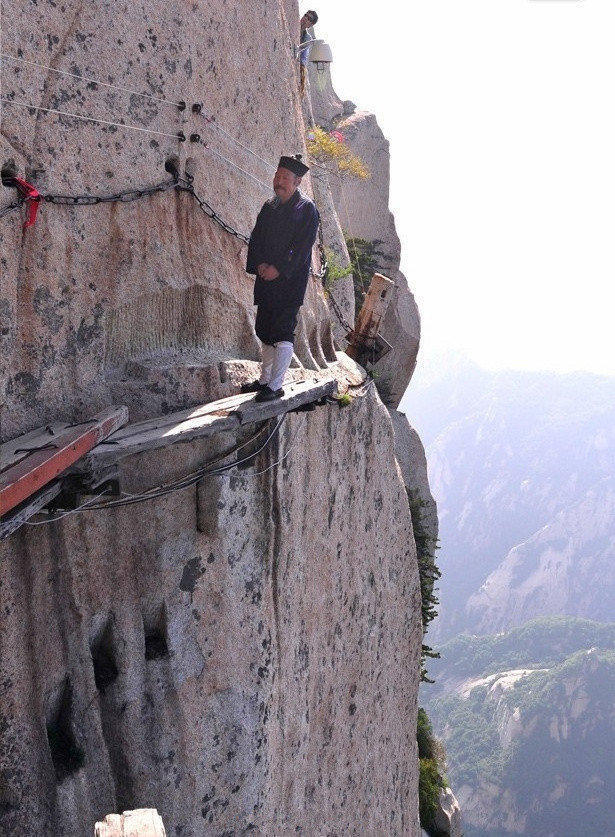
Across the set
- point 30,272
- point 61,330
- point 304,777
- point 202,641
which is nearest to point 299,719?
point 304,777

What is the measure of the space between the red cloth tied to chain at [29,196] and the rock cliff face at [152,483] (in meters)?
0.14

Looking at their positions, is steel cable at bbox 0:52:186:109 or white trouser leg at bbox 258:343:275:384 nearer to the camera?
steel cable at bbox 0:52:186:109

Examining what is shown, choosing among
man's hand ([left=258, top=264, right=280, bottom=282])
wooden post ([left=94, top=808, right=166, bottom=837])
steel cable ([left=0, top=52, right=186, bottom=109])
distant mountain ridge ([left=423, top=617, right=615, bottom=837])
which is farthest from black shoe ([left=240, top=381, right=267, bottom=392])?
distant mountain ridge ([left=423, top=617, right=615, bottom=837])

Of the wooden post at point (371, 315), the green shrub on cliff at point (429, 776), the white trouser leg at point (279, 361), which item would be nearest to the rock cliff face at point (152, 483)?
the white trouser leg at point (279, 361)

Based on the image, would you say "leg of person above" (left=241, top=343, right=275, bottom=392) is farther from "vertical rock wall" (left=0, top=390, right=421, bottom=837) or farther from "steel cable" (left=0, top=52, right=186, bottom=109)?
"steel cable" (left=0, top=52, right=186, bottom=109)

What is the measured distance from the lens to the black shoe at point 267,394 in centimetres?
735

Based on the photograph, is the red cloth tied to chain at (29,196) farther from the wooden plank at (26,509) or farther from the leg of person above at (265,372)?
the leg of person above at (265,372)

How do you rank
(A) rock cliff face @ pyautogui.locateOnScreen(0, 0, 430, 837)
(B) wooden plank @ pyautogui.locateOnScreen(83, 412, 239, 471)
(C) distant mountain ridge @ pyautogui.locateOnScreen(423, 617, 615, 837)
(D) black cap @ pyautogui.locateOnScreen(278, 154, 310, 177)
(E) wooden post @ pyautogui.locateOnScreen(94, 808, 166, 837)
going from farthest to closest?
1. (C) distant mountain ridge @ pyautogui.locateOnScreen(423, 617, 615, 837)
2. (D) black cap @ pyautogui.locateOnScreen(278, 154, 310, 177)
3. (A) rock cliff face @ pyautogui.locateOnScreen(0, 0, 430, 837)
4. (B) wooden plank @ pyautogui.locateOnScreen(83, 412, 239, 471)
5. (E) wooden post @ pyautogui.locateOnScreen(94, 808, 166, 837)

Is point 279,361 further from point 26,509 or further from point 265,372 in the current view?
point 26,509

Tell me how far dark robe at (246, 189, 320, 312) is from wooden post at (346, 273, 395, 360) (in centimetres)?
499

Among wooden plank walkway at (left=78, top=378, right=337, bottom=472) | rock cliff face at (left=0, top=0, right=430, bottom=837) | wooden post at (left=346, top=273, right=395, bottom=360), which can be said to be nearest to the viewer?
wooden plank walkway at (left=78, top=378, right=337, bottom=472)

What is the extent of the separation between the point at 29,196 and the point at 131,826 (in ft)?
15.5

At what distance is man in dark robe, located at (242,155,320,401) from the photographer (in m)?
7.43

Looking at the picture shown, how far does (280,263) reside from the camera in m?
7.52
